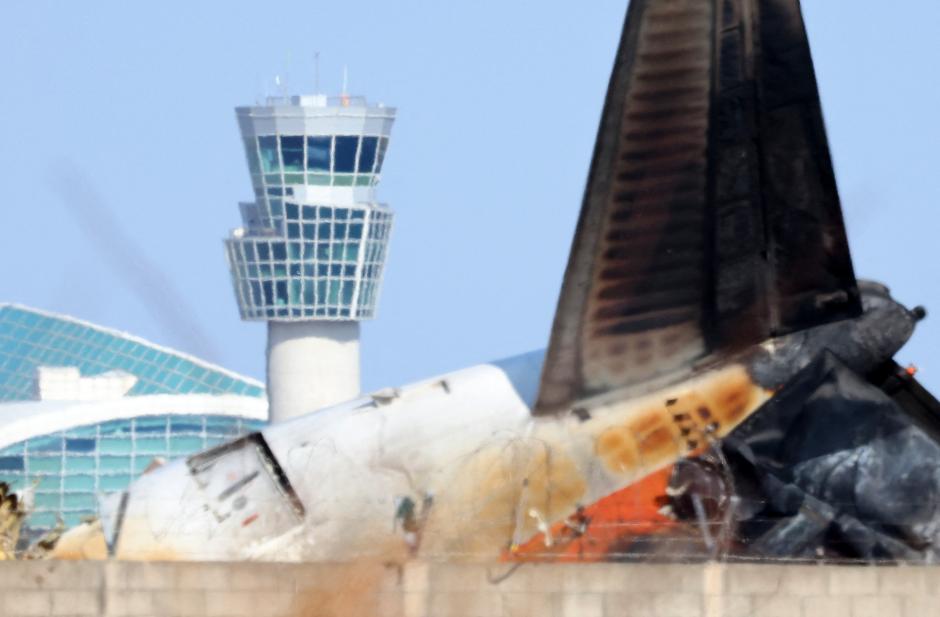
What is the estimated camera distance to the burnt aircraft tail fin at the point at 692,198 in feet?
90.1

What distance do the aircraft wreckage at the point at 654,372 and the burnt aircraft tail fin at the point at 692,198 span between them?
0.02 meters

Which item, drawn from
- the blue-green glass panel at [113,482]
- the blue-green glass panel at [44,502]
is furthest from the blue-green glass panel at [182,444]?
the blue-green glass panel at [44,502]

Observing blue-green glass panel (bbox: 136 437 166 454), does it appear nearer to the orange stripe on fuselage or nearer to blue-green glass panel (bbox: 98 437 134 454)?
blue-green glass panel (bbox: 98 437 134 454)

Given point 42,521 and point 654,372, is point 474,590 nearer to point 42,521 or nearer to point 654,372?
point 654,372

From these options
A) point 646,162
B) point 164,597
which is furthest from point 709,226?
point 164,597

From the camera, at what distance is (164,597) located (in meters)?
21.8

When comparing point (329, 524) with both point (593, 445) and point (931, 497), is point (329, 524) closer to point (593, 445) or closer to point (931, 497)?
point (593, 445)

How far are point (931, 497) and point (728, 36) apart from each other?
19.1 ft

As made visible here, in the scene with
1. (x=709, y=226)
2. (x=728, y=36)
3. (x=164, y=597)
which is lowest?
(x=164, y=597)

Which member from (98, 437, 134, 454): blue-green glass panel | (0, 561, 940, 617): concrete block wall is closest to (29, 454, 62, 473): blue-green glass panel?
(98, 437, 134, 454): blue-green glass panel

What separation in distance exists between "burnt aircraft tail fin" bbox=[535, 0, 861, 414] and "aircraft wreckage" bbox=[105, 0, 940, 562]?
0.08ft

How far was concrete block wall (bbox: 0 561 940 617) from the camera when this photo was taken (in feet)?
71.5

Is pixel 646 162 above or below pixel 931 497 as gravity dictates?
above

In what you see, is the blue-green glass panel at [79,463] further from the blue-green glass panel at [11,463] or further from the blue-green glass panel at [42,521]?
the blue-green glass panel at [42,521]
